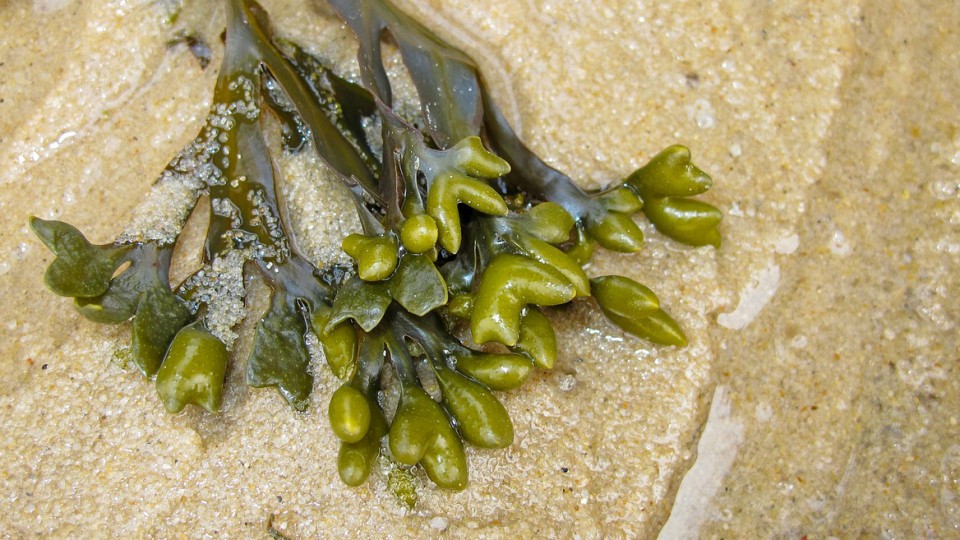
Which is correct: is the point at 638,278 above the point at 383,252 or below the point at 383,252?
below

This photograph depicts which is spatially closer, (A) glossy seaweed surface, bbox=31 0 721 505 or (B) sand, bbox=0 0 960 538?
(A) glossy seaweed surface, bbox=31 0 721 505

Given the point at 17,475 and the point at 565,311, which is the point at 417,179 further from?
the point at 17,475

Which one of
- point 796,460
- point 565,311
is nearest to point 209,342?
point 565,311

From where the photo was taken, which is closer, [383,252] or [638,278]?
[383,252]

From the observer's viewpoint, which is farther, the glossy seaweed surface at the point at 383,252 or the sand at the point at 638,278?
the sand at the point at 638,278
